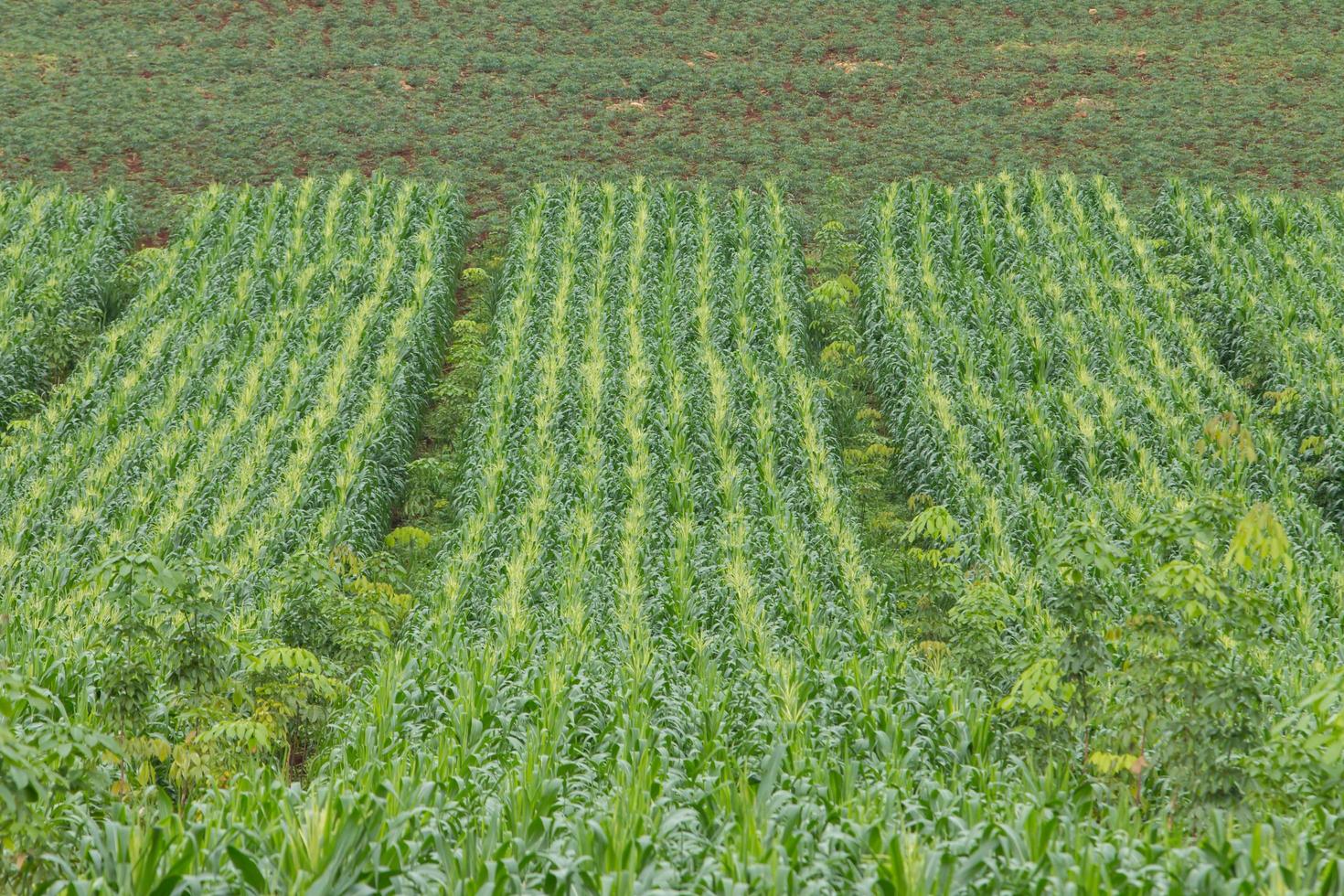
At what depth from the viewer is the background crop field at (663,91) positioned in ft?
86.5

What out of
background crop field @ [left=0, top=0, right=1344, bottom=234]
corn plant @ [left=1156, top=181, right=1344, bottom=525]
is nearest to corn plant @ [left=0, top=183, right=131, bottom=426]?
background crop field @ [left=0, top=0, right=1344, bottom=234]

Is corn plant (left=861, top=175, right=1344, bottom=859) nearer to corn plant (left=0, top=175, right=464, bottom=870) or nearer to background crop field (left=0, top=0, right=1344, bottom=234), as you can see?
background crop field (left=0, top=0, right=1344, bottom=234)

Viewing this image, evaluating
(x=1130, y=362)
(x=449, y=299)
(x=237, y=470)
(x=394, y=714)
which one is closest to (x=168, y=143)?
(x=449, y=299)

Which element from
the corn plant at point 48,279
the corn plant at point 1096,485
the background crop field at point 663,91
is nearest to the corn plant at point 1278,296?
the corn plant at point 1096,485

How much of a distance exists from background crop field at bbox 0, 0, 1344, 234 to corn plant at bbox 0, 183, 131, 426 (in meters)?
1.28

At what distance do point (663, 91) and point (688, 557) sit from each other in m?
20.3

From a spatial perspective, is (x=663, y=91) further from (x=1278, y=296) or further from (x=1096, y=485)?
(x=1096, y=485)

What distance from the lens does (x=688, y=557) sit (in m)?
12.5

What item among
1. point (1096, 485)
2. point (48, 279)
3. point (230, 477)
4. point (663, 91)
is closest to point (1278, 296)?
point (1096, 485)

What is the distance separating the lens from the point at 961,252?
70.9ft

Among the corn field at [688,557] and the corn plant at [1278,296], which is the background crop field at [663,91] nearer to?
the corn field at [688,557]

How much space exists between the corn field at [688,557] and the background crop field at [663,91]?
2430 millimetres

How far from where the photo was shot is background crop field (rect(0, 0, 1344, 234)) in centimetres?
2638

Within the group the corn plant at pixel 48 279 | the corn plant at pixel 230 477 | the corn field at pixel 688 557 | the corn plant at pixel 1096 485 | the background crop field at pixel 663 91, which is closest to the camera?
the corn field at pixel 688 557
